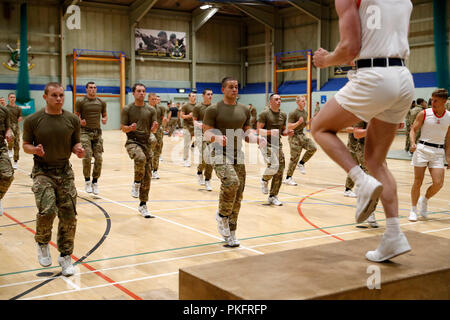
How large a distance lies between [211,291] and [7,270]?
3.40 meters

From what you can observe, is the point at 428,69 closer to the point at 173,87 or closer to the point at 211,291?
the point at 173,87

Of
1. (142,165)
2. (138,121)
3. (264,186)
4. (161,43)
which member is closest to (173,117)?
(161,43)

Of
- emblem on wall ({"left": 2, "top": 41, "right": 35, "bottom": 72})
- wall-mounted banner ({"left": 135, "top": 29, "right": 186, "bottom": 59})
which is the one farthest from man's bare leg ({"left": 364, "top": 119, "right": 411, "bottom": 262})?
wall-mounted banner ({"left": 135, "top": 29, "right": 186, "bottom": 59})

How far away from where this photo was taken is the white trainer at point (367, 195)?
3.18m

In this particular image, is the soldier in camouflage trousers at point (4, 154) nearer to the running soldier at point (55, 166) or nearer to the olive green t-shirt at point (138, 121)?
the running soldier at point (55, 166)

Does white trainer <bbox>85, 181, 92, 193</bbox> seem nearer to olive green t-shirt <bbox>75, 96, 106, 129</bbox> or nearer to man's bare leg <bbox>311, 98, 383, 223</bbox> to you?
olive green t-shirt <bbox>75, 96, 106, 129</bbox>

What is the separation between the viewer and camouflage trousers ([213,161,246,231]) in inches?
255

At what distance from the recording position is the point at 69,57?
3173 cm

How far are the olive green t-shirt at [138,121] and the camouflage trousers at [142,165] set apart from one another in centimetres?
13

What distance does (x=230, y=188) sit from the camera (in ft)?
21.2

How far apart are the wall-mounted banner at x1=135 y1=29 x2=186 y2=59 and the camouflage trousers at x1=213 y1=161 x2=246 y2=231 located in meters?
29.1

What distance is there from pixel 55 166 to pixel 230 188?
2206 millimetres
